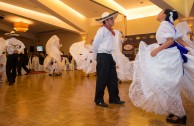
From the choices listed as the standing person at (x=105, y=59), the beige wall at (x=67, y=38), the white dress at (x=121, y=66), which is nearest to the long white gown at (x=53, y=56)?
the white dress at (x=121, y=66)

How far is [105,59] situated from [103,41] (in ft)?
0.94

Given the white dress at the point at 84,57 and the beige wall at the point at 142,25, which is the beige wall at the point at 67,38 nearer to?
the beige wall at the point at 142,25

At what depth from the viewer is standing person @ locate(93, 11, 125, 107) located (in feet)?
9.53

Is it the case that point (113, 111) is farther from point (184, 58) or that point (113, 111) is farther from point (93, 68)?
point (93, 68)

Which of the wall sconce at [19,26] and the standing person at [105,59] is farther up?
the wall sconce at [19,26]

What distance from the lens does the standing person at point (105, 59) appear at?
291 centimetres

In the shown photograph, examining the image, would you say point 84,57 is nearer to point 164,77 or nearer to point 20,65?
point 20,65

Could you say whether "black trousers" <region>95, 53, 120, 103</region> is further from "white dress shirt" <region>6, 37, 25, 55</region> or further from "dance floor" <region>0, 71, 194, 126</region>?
"white dress shirt" <region>6, 37, 25, 55</region>

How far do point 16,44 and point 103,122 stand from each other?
422 centimetres

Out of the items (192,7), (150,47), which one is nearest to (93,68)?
(192,7)

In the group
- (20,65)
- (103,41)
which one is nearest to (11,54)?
(20,65)

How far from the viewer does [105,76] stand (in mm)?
2906

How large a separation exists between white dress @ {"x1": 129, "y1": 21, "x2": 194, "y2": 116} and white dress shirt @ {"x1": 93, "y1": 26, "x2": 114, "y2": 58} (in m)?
0.81

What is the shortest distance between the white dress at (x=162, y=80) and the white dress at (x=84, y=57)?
4.66 meters
